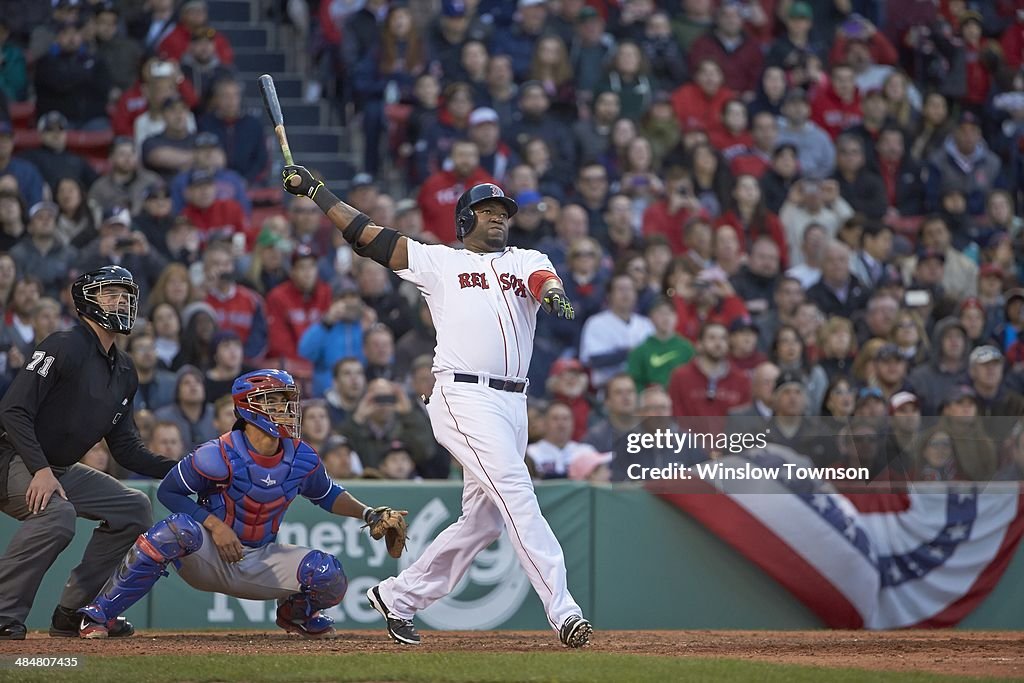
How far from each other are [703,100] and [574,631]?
31.2 feet

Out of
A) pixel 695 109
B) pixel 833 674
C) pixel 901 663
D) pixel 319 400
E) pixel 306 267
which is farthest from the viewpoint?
pixel 695 109

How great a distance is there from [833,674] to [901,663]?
85cm

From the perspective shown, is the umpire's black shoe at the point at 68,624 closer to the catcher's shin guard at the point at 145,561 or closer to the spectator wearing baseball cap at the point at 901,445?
the catcher's shin guard at the point at 145,561

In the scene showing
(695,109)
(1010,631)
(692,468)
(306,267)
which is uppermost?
(695,109)

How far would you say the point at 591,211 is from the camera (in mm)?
14570

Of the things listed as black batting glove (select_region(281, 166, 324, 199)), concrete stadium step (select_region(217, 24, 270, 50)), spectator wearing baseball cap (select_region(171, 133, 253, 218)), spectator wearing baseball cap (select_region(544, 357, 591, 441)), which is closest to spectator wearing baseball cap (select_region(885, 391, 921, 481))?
spectator wearing baseball cap (select_region(544, 357, 591, 441))

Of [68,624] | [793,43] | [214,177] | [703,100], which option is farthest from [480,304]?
[793,43]

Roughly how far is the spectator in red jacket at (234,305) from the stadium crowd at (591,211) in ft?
0.09

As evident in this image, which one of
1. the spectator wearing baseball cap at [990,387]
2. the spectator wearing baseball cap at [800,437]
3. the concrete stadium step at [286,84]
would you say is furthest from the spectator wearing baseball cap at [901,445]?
the concrete stadium step at [286,84]

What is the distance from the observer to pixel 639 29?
16.8 meters

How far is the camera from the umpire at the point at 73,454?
785cm

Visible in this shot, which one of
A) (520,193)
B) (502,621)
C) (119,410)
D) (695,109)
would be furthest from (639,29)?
(119,410)

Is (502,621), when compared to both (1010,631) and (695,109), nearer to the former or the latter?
(1010,631)

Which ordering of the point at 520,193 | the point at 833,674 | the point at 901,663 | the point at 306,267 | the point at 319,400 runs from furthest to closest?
the point at 520,193, the point at 306,267, the point at 319,400, the point at 901,663, the point at 833,674
